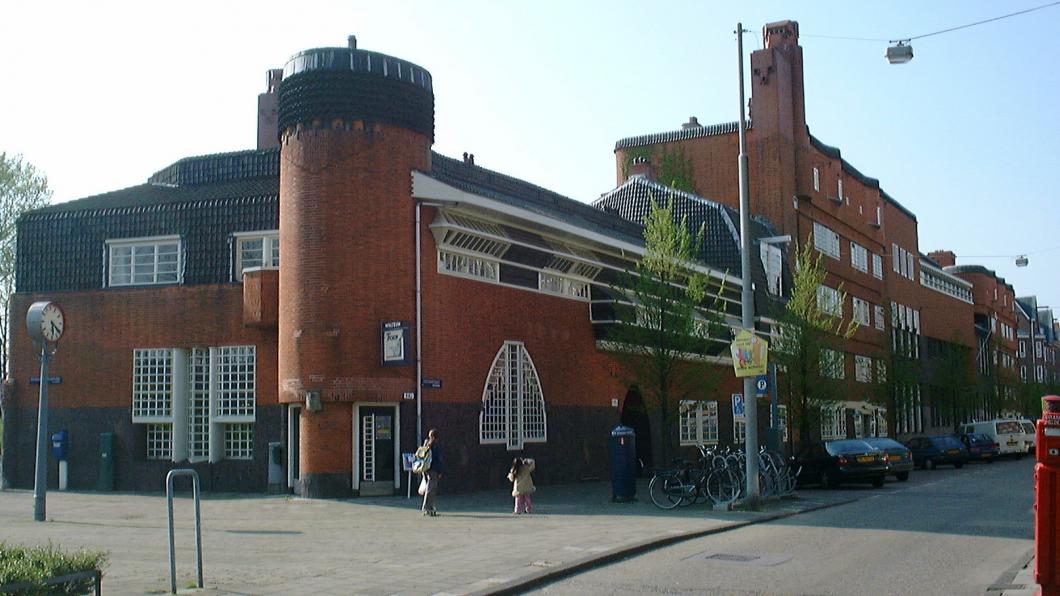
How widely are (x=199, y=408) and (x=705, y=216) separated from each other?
24.0m

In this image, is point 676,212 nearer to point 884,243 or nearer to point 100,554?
point 884,243

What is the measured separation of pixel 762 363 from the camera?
2136 cm

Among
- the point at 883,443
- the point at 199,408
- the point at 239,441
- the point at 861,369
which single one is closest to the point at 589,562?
the point at 239,441

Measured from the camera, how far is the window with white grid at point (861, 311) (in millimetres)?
58156

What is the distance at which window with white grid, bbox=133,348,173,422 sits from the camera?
2816cm

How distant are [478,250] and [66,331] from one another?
10854 millimetres

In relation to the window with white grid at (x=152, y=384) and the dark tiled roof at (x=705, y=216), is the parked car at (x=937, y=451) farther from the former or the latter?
the window with white grid at (x=152, y=384)

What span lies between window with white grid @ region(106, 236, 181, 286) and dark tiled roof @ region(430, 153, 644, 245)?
6957mm

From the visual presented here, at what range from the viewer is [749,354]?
21.5 m

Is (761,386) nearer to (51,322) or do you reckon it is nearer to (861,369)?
(51,322)

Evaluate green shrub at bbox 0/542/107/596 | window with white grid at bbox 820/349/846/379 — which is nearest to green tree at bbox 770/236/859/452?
window with white grid at bbox 820/349/846/379

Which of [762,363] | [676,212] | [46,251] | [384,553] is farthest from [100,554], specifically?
[676,212]

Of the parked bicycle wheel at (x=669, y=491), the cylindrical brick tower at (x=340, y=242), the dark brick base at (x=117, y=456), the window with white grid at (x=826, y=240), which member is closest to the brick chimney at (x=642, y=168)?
the window with white grid at (x=826, y=240)

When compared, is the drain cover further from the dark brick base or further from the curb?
the dark brick base
